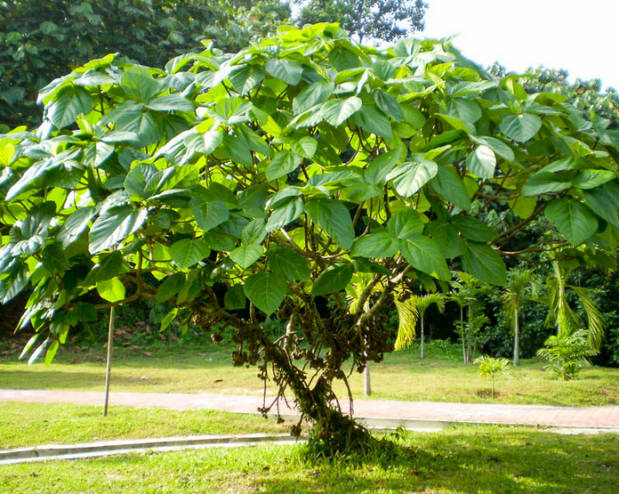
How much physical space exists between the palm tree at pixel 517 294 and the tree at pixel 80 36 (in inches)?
313

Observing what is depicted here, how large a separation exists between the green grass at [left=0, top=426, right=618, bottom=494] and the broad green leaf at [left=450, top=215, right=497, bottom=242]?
2.37 meters

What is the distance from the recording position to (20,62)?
499 inches

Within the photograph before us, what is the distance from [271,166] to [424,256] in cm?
76

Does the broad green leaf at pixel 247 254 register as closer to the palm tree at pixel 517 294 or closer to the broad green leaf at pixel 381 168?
the broad green leaf at pixel 381 168

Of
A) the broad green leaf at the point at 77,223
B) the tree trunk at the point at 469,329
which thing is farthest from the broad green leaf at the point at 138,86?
the tree trunk at the point at 469,329

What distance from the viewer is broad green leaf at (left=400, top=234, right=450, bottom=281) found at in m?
1.93

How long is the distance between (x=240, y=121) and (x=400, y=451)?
351cm

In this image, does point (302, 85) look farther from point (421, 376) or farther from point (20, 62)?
point (20, 62)

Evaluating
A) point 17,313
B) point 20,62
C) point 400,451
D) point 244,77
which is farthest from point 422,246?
point 17,313

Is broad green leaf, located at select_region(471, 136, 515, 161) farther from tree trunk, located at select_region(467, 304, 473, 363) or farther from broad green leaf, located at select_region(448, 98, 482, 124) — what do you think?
tree trunk, located at select_region(467, 304, 473, 363)

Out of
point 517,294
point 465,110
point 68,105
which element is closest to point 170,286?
point 68,105

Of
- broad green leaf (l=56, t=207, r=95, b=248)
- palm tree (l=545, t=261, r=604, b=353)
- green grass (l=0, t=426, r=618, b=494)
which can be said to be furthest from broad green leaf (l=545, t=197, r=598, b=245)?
palm tree (l=545, t=261, r=604, b=353)

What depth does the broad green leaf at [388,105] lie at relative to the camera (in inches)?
92.0

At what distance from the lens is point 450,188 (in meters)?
2.12
